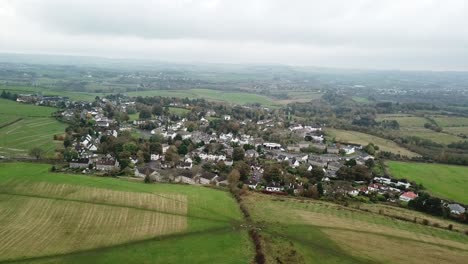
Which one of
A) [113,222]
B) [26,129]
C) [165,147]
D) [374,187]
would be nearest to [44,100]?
[26,129]

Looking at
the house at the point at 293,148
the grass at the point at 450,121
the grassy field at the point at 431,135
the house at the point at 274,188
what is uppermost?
the grass at the point at 450,121

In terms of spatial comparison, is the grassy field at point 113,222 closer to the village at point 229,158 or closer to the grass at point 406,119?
the village at point 229,158

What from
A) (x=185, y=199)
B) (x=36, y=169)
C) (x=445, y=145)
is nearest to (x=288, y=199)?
(x=185, y=199)

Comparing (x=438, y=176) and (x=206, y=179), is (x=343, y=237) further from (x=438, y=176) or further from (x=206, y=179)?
(x=438, y=176)

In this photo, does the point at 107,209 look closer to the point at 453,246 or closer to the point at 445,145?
the point at 453,246

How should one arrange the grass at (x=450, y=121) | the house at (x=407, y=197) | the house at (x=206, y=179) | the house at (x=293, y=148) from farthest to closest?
the grass at (x=450, y=121)
the house at (x=293, y=148)
the house at (x=206, y=179)
the house at (x=407, y=197)

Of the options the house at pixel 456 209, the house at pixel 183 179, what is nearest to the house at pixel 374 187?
the house at pixel 456 209

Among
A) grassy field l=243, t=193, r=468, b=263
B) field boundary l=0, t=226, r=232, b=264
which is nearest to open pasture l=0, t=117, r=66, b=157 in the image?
field boundary l=0, t=226, r=232, b=264
